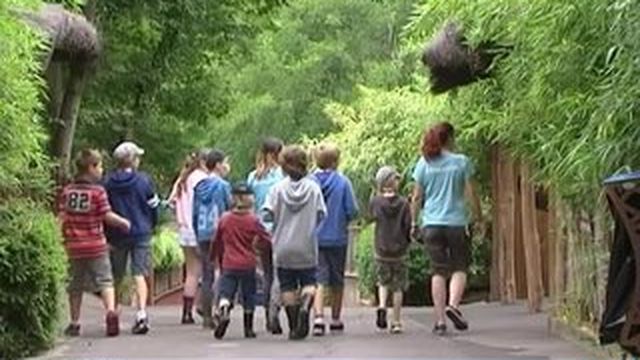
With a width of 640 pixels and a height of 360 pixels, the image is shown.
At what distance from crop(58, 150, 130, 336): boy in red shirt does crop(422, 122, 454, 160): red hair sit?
108 inches

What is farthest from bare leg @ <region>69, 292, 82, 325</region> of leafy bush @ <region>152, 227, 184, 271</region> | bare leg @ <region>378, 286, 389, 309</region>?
leafy bush @ <region>152, 227, 184, 271</region>

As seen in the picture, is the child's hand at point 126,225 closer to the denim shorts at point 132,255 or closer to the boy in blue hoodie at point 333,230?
the denim shorts at point 132,255

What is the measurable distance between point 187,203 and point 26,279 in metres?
3.78

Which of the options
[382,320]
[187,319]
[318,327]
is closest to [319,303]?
[318,327]

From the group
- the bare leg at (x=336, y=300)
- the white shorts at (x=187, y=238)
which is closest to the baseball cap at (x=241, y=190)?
the bare leg at (x=336, y=300)

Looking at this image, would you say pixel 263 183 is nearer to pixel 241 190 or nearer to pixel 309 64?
pixel 241 190

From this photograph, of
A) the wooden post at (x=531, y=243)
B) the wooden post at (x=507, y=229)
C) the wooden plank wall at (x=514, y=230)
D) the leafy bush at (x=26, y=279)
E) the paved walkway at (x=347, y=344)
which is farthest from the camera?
the wooden post at (x=507, y=229)

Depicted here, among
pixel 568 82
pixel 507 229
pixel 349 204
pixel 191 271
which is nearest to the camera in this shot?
pixel 568 82

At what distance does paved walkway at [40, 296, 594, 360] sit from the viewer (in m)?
10.0

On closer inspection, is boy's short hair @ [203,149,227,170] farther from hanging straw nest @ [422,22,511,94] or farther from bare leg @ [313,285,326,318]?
hanging straw nest @ [422,22,511,94]

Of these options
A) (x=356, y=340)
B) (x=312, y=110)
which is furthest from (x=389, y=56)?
(x=356, y=340)

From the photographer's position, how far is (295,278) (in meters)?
11.3

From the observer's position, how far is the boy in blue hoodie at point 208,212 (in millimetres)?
12383

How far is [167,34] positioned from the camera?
21875 millimetres
